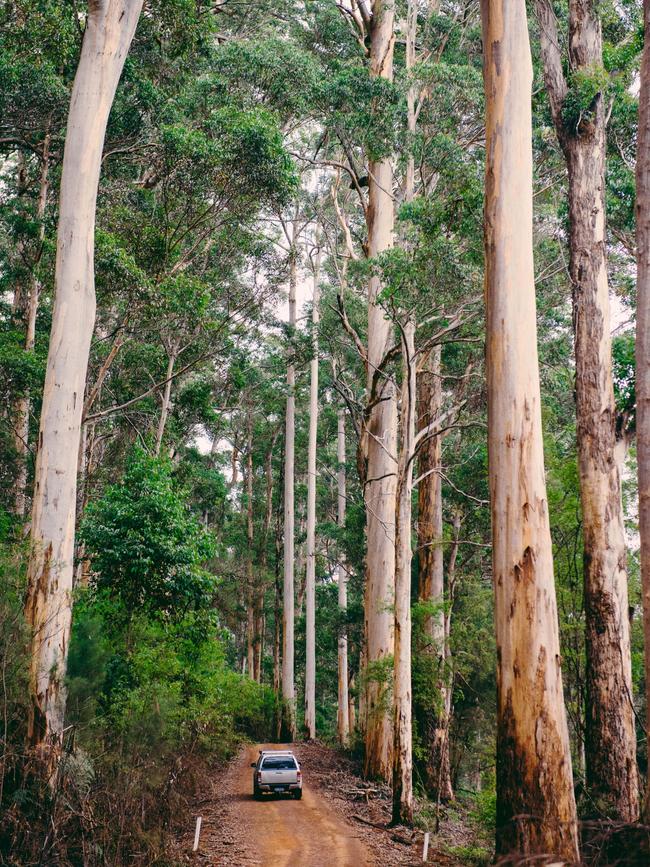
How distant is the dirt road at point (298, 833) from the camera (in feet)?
34.4

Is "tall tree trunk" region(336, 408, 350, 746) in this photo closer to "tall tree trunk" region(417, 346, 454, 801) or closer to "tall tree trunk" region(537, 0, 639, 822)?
"tall tree trunk" region(417, 346, 454, 801)

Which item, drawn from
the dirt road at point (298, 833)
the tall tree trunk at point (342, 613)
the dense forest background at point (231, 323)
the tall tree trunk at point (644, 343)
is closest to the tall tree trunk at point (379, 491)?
the dense forest background at point (231, 323)

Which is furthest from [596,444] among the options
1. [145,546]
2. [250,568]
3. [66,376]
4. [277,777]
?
[250,568]

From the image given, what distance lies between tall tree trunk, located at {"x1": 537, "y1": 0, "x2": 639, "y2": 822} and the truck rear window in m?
7.58

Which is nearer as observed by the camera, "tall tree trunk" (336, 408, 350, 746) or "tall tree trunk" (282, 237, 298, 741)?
"tall tree trunk" (282, 237, 298, 741)

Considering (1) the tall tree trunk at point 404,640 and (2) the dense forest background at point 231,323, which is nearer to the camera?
(2) the dense forest background at point 231,323

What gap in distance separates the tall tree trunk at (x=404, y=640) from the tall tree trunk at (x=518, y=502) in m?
6.00

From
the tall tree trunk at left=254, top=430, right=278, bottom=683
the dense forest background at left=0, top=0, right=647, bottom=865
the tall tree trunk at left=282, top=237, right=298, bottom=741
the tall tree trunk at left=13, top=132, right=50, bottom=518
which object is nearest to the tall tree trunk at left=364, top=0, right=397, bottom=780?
the dense forest background at left=0, top=0, right=647, bottom=865

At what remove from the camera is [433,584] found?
18.4 m

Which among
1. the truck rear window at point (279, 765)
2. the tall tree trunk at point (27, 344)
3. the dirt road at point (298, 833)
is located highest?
the tall tree trunk at point (27, 344)

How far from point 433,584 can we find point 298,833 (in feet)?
24.0

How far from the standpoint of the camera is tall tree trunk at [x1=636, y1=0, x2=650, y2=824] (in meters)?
5.51

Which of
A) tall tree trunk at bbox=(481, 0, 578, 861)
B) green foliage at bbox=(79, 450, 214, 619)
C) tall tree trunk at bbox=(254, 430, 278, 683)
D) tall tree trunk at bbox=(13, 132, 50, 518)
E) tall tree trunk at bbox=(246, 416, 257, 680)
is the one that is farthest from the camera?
tall tree trunk at bbox=(254, 430, 278, 683)

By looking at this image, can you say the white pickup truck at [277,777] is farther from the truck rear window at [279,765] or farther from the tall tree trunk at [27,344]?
the tall tree trunk at [27,344]
